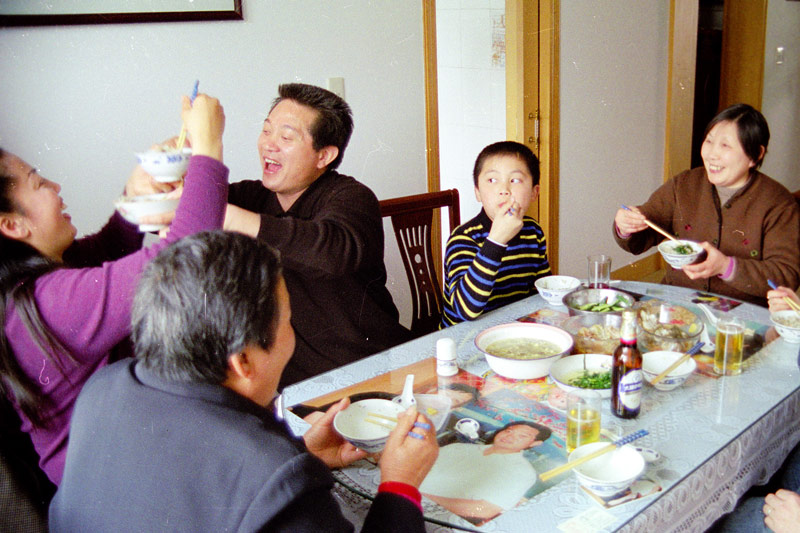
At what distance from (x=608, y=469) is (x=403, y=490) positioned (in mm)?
355

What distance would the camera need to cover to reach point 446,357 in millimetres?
1419

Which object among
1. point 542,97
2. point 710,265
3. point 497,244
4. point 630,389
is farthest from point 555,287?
point 542,97

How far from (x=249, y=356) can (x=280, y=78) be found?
0.81 m

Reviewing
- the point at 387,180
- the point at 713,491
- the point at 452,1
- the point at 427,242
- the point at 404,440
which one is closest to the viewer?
the point at 404,440

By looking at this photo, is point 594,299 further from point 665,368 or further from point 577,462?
point 577,462

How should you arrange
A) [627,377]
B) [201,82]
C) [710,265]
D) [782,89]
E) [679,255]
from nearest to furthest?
[627,377] → [201,82] → [679,255] → [710,265] → [782,89]

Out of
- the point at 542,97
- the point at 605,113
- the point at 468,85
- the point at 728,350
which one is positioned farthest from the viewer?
the point at 605,113

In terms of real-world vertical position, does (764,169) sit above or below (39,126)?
below

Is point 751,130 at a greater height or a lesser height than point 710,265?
greater

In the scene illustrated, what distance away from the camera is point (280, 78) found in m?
1.49

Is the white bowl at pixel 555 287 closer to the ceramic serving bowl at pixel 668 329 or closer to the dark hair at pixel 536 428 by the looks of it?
the ceramic serving bowl at pixel 668 329

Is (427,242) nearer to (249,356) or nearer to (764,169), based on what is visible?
(249,356)

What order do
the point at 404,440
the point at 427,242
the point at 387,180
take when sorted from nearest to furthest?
the point at 404,440 → the point at 387,180 → the point at 427,242

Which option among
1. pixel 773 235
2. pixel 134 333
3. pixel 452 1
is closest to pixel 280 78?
pixel 134 333
